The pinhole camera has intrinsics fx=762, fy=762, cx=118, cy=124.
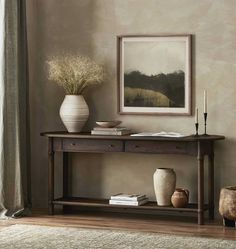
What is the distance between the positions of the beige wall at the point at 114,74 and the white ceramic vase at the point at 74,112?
9.9 inches

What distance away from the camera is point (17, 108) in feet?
24.5

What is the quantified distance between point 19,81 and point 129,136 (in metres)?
1.28

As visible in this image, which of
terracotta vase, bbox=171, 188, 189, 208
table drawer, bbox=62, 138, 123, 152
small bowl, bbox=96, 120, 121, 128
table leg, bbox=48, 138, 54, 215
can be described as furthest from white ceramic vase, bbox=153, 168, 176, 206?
table leg, bbox=48, 138, 54, 215

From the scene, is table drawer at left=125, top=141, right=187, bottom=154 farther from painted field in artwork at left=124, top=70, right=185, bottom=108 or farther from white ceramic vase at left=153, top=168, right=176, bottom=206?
painted field in artwork at left=124, top=70, right=185, bottom=108

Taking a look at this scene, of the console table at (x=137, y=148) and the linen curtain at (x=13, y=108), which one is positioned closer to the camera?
the console table at (x=137, y=148)

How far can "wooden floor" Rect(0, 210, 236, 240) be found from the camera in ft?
21.8

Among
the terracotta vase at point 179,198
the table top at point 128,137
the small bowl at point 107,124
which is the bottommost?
the terracotta vase at point 179,198

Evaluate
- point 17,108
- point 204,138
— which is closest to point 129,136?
point 204,138

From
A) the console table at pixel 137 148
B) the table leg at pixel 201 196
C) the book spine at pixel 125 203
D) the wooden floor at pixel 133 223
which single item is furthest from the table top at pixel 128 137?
the wooden floor at pixel 133 223

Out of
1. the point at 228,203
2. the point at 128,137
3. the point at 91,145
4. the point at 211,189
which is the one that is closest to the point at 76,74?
the point at 91,145

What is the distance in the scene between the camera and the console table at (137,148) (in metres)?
6.95

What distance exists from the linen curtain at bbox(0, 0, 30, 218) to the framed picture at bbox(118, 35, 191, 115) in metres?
0.98

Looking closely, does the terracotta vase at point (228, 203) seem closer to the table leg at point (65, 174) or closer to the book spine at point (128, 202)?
the book spine at point (128, 202)

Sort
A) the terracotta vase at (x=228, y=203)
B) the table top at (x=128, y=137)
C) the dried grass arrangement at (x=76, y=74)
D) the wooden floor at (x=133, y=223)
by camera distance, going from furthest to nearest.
Answer: the dried grass arrangement at (x=76, y=74) → the table top at (x=128, y=137) → the terracotta vase at (x=228, y=203) → the wooden floor at (x=133, y=223)
